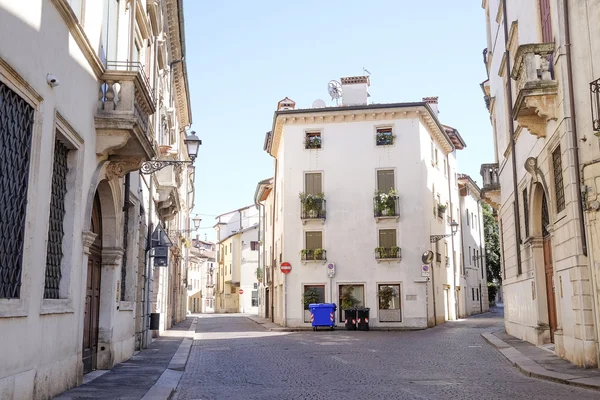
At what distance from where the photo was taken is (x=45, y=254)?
340 inches

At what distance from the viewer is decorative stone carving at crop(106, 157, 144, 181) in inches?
479

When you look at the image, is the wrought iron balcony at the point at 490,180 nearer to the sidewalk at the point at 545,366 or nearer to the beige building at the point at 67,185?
the sidewalk at the point at 545,366

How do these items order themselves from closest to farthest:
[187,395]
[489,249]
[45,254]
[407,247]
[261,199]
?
[45,254]
[187,395]
[407,247]
[261,199]
[489,249]

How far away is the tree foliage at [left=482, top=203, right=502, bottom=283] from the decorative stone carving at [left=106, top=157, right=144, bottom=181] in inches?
1953

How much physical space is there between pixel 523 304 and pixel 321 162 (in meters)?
16.6

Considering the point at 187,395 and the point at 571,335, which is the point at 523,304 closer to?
the point at 571,335

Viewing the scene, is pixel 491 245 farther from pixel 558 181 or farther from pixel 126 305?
pixel 126 305

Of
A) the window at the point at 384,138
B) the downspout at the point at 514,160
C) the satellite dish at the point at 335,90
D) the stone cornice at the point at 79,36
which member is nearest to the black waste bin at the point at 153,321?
the stone cornice at the point at 79,36

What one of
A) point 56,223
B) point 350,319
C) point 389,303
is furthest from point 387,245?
point 56,223

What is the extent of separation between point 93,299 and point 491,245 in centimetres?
5112

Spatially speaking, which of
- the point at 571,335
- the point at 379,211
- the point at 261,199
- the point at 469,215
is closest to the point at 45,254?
the point at 571,335

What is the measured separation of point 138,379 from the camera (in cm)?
1122

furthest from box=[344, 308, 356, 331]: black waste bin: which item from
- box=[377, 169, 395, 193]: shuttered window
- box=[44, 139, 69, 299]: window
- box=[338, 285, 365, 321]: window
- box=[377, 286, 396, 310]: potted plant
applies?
box=[44, 139, 69, 299]: window

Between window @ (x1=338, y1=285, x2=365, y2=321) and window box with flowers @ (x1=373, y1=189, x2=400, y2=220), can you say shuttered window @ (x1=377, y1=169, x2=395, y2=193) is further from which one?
window @ (x1=338, y1=285, x2=365, y2=321)
